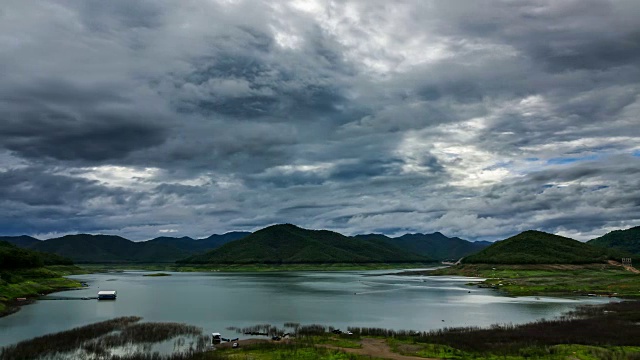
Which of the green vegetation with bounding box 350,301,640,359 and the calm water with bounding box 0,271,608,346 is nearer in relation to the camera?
the green vegetation with bounding box 350,301,640,359

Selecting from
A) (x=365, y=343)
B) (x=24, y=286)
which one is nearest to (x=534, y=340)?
(x=365, y=343)

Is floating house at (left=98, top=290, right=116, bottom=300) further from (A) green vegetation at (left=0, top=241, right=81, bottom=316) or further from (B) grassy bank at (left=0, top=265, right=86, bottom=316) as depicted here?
(A) green vegetation at (left=0, top=241, right=81, bottom=316)

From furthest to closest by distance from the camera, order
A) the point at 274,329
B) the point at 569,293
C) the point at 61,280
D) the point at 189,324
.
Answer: the point at 61,280, the point at 569,293, the point at 189,324, the point at 274,329

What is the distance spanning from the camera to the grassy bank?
112m

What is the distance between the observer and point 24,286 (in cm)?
13975

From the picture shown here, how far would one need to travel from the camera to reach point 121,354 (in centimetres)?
5872

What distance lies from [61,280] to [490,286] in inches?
6724

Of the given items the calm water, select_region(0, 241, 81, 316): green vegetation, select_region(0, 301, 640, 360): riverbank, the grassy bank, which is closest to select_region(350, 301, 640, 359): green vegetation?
select_region(0, 301, 640, 360): riverbank

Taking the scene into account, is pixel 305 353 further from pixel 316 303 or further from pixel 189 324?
pixel 316 303

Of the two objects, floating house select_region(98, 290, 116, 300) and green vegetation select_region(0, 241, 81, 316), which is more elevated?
green vegetation select_region(0, 241, 81, 316)

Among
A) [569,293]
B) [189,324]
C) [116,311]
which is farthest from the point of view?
[569,293]

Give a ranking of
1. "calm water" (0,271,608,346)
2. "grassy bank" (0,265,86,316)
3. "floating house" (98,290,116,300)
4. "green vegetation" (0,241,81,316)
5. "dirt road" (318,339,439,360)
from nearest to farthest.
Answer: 1. "dirt road" (318,339,439,360)
2. "calm water" (0,271,608,346)
3. "grassy bank" (0,265,86,316)
4. "green vegetation" (0,241,81,316)
5. "floating house" (98,290,116,300)

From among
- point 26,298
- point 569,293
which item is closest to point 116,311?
point 26,298

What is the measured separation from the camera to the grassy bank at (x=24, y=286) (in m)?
112
